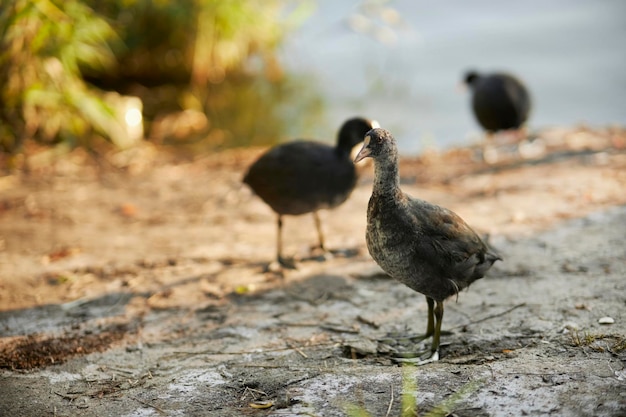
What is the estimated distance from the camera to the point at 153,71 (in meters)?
10.9

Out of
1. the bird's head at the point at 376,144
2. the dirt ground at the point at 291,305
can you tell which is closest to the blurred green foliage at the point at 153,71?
the dirt ground at the point at 291,305

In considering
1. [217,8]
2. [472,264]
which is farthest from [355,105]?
[472,264]

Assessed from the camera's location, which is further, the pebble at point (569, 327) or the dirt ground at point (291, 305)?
the pebble at point (569, 327)

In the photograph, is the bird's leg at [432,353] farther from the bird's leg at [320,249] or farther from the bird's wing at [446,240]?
the bird's leg at [320,249]

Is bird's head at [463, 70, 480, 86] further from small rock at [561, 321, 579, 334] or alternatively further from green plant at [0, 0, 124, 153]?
small rock at [561, 321, 579, 334]

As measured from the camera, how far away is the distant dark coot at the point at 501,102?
23.2 ft

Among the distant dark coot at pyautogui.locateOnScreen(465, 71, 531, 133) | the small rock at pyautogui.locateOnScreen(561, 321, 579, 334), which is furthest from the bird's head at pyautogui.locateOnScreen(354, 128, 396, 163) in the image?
the distant dark coot at pyautogui.locateOnScreen(465, 71, 531, 133)

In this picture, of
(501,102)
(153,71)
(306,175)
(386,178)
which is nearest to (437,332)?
(386,178)

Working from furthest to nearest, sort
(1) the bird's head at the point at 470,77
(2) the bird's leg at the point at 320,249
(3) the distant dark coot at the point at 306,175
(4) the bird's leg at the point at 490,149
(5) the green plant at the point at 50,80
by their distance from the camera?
(1) the bird's head at the point at 470,77
(4) the bird's leg at the point at 490,149
(5) the green plant at the point at 50,80
(2) the bird's leg at the point at 320,249
(3) the distant dark coot at the point at 306,175

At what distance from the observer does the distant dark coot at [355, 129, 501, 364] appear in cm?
329

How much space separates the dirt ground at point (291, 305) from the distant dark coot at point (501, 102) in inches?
24.5

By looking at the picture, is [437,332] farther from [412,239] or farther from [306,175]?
[306,175]

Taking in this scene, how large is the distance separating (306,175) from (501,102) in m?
3.19

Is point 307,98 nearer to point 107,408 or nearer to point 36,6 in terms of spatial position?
point 36,6
